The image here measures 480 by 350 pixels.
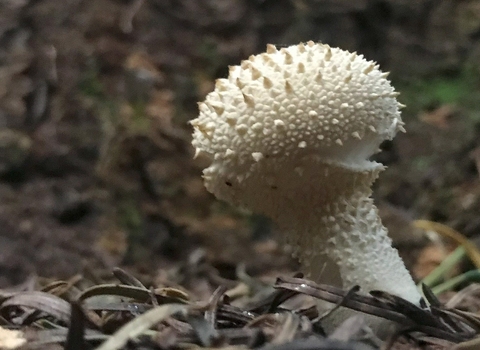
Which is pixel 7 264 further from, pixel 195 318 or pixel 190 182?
pixel 195 318

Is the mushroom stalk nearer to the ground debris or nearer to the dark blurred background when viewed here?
the ground debris

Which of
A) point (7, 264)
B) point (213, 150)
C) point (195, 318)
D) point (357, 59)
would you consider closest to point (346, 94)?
point (357, 59)

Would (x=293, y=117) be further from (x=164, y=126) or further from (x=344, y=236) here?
(x=164, y=126)

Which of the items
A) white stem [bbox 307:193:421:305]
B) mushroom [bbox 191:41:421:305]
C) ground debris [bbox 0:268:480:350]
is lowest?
ground debris [bbox 0:268:480:350]

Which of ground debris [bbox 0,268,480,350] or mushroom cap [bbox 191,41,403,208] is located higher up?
mushroom cap [bbox 191,41,403,208]

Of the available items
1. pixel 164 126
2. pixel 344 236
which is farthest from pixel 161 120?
pixel 344 236

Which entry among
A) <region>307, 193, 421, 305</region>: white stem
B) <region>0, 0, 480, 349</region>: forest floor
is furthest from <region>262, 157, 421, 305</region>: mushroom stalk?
<region>0, 0, 480, 349</region>: forest floor

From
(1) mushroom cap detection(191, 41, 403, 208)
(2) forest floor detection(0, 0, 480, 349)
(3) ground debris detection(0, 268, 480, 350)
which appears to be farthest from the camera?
(2) forest floor detection(0, 0, 480, 349)
